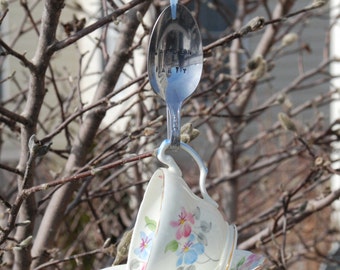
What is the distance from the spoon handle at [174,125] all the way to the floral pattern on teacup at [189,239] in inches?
4.7

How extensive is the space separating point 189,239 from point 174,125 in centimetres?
20

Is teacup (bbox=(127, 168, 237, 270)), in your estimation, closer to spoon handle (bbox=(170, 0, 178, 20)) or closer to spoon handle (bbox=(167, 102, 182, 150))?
spoon handle (bbox=(167, 102, 182, 150))

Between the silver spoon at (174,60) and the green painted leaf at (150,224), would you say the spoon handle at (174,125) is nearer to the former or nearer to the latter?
the silver spoon at (174,60)

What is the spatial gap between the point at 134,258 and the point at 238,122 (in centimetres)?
226

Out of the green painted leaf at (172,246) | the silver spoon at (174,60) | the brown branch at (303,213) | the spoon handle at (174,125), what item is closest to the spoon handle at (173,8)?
the silver spoon at (174,60)

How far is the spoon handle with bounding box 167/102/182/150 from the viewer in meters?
1.22

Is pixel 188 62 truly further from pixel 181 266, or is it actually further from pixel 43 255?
pixel 43 255

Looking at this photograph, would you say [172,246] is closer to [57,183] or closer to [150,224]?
[150,224]

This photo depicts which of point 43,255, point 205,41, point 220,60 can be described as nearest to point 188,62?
point 43,255

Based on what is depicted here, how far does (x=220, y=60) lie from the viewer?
9.82ft

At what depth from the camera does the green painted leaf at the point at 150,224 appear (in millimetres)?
1194

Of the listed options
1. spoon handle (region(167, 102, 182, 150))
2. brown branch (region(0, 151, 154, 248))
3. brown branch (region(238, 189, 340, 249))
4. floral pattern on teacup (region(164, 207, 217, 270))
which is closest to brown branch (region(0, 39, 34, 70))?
brown branch (region(0, 151, 154, 248))

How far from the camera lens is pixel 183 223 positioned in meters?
1.15

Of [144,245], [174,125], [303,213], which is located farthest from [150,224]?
[303,213]
